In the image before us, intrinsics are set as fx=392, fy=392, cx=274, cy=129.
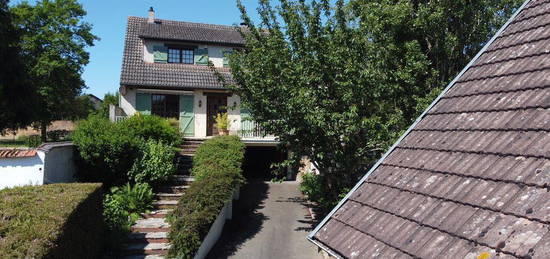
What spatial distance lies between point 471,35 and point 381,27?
8.65ft

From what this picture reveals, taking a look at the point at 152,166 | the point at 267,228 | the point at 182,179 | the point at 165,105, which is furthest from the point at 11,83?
the point at 267,228

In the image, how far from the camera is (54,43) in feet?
101

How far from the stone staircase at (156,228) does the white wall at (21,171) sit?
2.77 meters

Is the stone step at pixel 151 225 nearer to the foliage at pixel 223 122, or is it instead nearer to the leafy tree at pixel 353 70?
the leafy tree at pixel 353 70

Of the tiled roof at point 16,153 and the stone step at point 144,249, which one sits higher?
the tiled roof at point 16,153

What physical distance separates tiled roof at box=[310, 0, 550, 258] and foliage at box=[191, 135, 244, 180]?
9122 mm

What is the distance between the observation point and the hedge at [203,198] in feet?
29.6

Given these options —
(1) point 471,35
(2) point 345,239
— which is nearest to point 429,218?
(2) point 345,239

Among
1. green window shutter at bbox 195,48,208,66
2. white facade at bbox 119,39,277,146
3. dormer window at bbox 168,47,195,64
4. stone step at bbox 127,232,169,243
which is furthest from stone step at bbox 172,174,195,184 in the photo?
dormer window at bbox 168,47,195,64

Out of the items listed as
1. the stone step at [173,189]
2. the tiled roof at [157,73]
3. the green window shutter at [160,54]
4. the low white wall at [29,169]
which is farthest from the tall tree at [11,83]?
the stone step at [173,189]

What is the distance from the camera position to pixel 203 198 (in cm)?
1042

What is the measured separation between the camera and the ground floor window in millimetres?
20562

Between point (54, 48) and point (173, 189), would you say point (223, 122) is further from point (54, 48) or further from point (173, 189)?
point (54, 48)

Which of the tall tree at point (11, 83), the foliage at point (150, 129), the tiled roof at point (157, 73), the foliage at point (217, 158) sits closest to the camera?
the foliage at point (217, 158)
